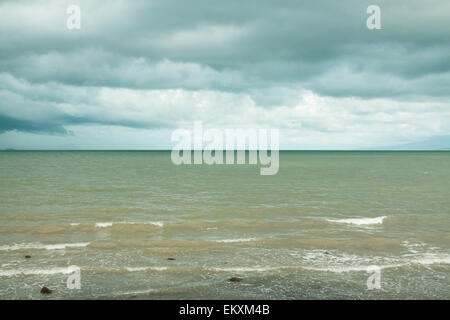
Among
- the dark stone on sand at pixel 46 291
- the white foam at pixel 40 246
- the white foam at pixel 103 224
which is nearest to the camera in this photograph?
the dark stone on sand at pixel 46 291

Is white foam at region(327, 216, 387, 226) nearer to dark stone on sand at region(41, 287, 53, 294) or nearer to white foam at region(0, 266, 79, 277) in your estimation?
white foam at region(0, 266, 79, 277)

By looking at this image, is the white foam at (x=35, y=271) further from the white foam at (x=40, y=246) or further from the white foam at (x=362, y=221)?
the white foam at (x=362, y=221)

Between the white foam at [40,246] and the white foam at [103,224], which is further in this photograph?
the white foam at [103,224]

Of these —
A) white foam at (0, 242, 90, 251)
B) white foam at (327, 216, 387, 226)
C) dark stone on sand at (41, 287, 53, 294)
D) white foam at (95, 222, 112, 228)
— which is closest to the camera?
dark stone on sand at (41, 287, 53, 294)

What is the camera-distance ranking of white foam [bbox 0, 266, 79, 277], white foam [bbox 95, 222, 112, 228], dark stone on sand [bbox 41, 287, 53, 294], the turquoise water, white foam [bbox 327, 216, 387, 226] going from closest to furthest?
dark stone on sand [bbox 41, 287, 53, 294] < the turquoise water < white foam [bbox 0, 266, 79, 277] < white foam [bbox 95, 222, 112, 228] < white foam [bbox 327, 216, 387, 226]

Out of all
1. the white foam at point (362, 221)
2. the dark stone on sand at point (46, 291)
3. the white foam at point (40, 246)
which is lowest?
the white foam at point (362, 221)

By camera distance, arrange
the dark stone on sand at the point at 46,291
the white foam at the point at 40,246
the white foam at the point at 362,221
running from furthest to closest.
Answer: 1. the white foam at the point at 362,221
2. the white foam at the point at 40,246
3. the dark stone on sand at the point at 46,291

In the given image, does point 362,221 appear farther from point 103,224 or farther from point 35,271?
point 35,271

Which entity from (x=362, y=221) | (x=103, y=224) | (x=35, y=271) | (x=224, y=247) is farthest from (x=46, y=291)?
(x=362, y=221)

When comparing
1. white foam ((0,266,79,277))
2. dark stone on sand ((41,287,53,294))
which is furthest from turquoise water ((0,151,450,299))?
dark stone on sand ((41,287,53,294))

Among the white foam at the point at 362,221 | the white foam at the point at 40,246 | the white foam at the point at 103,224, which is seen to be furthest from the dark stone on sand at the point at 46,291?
the white foam at the point at 362,221

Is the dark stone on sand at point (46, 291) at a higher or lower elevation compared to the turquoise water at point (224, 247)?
higher

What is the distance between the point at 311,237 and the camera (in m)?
18.9

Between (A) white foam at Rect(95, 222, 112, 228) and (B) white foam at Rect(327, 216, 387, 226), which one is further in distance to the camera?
(B) white foam at Rect(327, 216, 387, 226)
